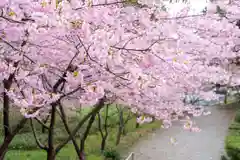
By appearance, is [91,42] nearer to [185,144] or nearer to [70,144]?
[70,144]

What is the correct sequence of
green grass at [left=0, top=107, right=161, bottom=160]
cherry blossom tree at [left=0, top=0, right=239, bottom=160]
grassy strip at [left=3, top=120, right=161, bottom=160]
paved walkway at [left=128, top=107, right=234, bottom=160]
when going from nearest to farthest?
1. cherry blossom tree at [left=0, top=0, right=239, bottom=160]
2. grassy strip at [left=3, top=120, right=161, bottom=160]
3. green grass at [left=0, top=107, right=161, bottom=160]
4. paved walkway at [left=128, top=107, right=234, bottom=160]

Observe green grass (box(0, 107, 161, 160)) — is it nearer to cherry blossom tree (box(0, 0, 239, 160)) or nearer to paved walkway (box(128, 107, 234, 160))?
paved walkway (box(128, 107, 234, 160))

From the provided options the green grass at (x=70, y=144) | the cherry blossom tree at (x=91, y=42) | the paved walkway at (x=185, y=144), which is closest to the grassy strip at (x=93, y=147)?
the green grass at (x=70, y=144)

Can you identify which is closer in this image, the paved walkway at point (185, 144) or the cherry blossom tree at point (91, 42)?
the cherry blossom tree at point (91, 42)

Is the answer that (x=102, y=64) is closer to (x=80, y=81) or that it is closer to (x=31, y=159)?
(x=80, y=81)

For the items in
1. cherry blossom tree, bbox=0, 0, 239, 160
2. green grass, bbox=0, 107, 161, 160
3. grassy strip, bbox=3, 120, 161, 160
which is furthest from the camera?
green grass, bbox=0, 107, 161, 160

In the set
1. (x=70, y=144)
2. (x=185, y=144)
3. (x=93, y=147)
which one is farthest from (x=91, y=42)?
(x=185, y=144)

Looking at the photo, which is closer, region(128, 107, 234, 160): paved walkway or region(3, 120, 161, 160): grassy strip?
region(3, 120, 161, 160): grassy strip

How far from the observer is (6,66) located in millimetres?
3158

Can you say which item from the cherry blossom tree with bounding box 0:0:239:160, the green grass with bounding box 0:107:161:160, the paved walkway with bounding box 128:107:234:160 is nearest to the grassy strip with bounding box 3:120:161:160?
the green grass with bounding box 0:107:161:160

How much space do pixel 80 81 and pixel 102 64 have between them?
40cm

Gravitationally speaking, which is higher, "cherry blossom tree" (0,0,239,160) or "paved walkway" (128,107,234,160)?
"cherry blossom tree" (0,0,239,160)

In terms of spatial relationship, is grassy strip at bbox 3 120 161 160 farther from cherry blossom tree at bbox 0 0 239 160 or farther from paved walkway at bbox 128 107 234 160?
cherry blossom tree at bbox 0 0 239 160

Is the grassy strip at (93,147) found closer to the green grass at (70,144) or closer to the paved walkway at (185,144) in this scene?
the green grass at (70,144)
